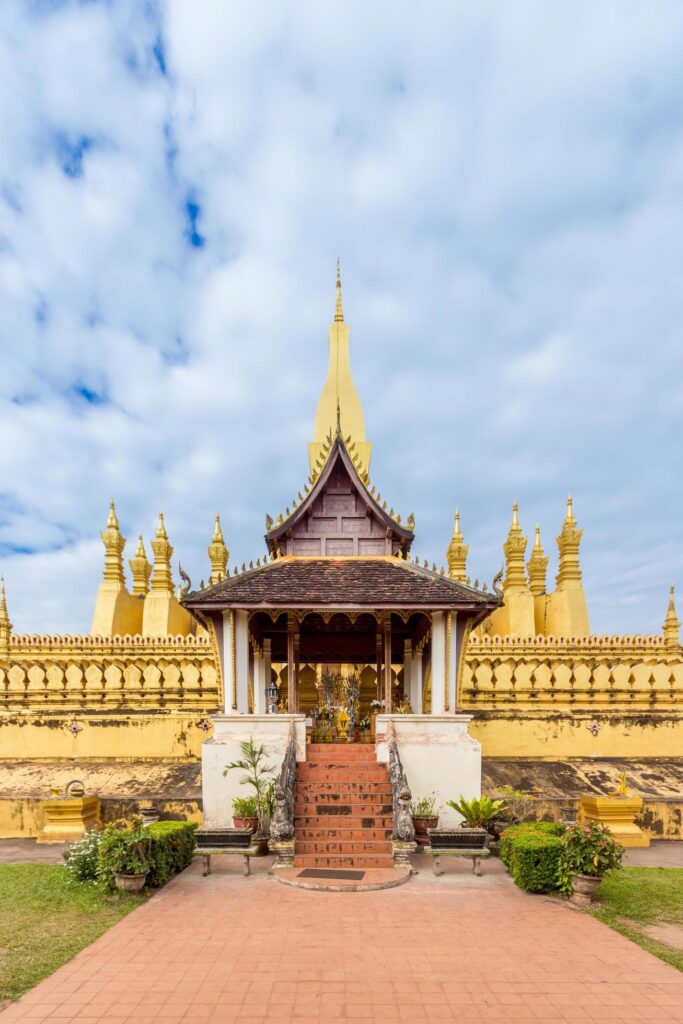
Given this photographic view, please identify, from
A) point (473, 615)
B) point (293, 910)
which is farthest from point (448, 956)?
point (473, 615)

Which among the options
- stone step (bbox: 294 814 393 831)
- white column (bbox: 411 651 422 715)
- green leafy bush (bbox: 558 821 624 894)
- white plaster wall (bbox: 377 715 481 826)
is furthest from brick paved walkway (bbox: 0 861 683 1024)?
white column (bbox: 411 651 422 715)

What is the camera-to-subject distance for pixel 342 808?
34.9 feet

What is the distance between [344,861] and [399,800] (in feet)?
4.51

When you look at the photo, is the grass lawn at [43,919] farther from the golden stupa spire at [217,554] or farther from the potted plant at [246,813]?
the golden stupa spire at [217,554]

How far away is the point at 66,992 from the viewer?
5.75 m

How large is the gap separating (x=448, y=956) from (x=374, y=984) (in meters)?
1.11

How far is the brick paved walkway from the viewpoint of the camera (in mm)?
5426

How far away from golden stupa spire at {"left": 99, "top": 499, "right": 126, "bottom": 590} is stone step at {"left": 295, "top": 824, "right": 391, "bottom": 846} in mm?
18952

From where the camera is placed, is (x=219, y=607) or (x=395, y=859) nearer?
(x=395, y=859)

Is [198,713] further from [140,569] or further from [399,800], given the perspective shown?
[140,569]

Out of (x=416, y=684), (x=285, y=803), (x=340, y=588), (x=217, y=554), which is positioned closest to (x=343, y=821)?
(x=285, y=803)

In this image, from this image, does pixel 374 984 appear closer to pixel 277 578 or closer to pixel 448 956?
pixel 448 956

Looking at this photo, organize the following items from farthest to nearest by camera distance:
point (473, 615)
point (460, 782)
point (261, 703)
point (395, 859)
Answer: point (261, 703), point (473, 615), point (460, 782), point (395, 859)

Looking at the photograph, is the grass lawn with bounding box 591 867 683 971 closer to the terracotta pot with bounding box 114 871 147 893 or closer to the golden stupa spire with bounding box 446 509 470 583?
the terracotta pot with bounding box 114 871 147 893
